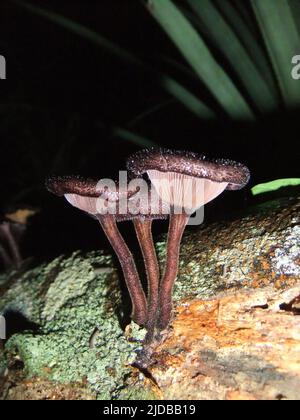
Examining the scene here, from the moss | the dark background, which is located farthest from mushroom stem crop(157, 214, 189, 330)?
the dark background

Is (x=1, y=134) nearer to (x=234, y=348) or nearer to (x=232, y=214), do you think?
(x=232, y=214)

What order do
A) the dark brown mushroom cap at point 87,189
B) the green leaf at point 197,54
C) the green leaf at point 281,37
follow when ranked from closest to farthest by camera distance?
1. the dark brown mushroom cap at point 87,189
2. the green leaf at point 281,37
3. the green leaf at point 197,54

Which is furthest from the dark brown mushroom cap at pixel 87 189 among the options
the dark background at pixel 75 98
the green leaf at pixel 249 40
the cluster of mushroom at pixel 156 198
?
the dark background at pixel 75 98

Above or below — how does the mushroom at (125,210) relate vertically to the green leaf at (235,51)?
below

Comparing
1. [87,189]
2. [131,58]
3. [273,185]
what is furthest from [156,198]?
[131,58]

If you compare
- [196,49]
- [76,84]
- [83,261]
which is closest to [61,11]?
[76,84]

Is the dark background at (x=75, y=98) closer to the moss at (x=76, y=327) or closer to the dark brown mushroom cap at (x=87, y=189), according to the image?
the moss at (x=76, y=327)

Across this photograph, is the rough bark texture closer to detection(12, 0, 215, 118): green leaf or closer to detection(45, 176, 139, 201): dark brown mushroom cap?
detection(45, 176, 139, 201): dark brown mushroom cap
